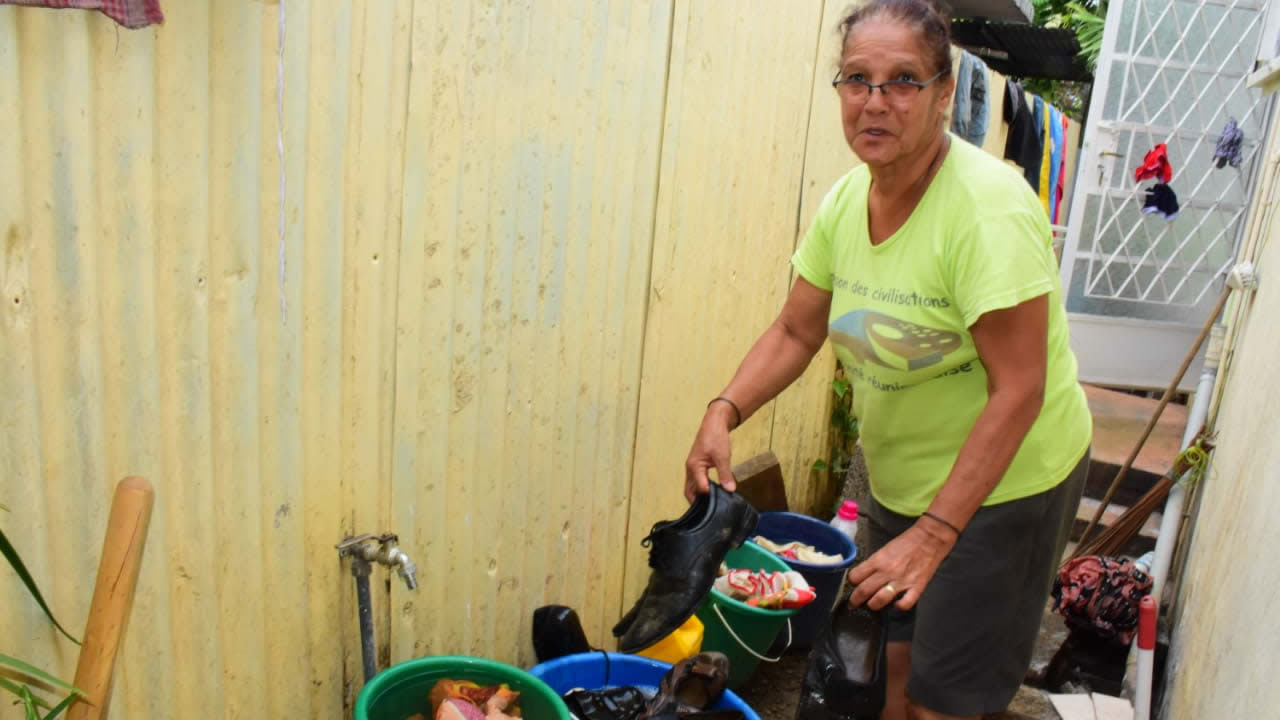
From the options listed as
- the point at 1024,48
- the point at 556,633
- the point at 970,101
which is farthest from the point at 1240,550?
the point at 1024,48

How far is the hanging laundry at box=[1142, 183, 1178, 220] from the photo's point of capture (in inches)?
277

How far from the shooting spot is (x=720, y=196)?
3.82 m

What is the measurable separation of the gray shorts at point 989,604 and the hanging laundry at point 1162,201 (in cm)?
551

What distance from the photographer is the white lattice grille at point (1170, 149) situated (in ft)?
23.2

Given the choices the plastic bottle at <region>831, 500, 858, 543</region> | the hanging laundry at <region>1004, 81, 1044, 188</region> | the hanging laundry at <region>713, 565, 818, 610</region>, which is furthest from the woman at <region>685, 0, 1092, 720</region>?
the hanging laundry at <region>1004, 81, 1044, 188</region>

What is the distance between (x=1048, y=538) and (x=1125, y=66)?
617 cm

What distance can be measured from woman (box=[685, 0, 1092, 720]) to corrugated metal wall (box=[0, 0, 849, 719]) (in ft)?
2.41

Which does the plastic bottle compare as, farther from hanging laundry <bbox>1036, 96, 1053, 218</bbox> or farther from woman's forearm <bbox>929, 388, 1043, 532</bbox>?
hanging laundry <bbox>1036, 96, 1053, 218</bbox>

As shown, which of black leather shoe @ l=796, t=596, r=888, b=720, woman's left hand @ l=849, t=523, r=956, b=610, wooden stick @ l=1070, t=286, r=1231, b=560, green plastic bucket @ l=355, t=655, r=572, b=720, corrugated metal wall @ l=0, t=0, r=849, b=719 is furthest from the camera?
wooden stick @ l=1070, t=286, r=1231, b=560

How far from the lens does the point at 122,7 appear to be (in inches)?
56.6

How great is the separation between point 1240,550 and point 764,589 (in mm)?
1599

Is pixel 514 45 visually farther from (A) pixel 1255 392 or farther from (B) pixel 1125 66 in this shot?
(B) pixel 1125 66

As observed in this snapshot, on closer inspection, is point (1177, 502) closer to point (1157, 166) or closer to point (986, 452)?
point (1157, 166)

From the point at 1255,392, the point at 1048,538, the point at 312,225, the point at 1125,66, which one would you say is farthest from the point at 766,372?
the point at 1125,66
